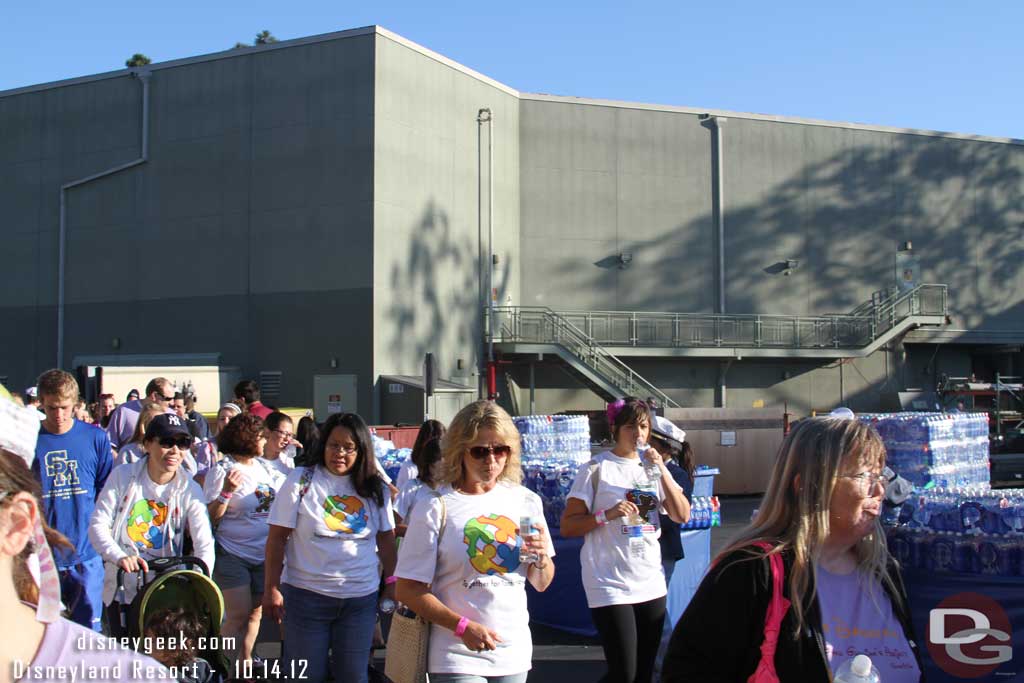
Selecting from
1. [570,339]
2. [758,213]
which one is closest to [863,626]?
[570,339]

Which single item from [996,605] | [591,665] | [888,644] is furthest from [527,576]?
[591,665]

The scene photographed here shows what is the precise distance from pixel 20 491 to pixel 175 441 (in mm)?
4155

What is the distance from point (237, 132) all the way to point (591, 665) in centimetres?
2403

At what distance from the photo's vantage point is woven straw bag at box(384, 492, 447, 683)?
13.5 feet

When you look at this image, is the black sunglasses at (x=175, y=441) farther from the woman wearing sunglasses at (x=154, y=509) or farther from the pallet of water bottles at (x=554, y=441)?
the pallet of water bottles at (x=554, y=441)

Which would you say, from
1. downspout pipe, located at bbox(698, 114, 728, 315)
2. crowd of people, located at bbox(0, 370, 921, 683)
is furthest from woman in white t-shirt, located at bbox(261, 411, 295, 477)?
downspout pipe, located at bbox(698, 114, 728, 315)

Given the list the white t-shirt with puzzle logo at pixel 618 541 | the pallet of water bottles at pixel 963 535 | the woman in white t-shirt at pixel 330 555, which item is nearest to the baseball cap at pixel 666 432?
the white t-shirt with puzzle logo at pixel 618 541

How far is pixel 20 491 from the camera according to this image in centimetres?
186

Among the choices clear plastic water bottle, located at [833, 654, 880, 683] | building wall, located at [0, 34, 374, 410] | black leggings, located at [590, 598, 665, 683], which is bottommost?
black leggings, located at [590, 598, 665, 683]

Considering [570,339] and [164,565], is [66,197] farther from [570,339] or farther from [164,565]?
[164,565]

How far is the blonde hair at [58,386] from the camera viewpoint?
19.8 ft

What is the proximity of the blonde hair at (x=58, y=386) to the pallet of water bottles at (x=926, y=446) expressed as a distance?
763cm

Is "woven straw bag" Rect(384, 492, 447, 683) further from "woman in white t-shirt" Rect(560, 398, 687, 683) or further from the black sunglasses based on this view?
the black sunglasses

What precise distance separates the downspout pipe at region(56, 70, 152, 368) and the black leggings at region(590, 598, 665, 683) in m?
27.5
